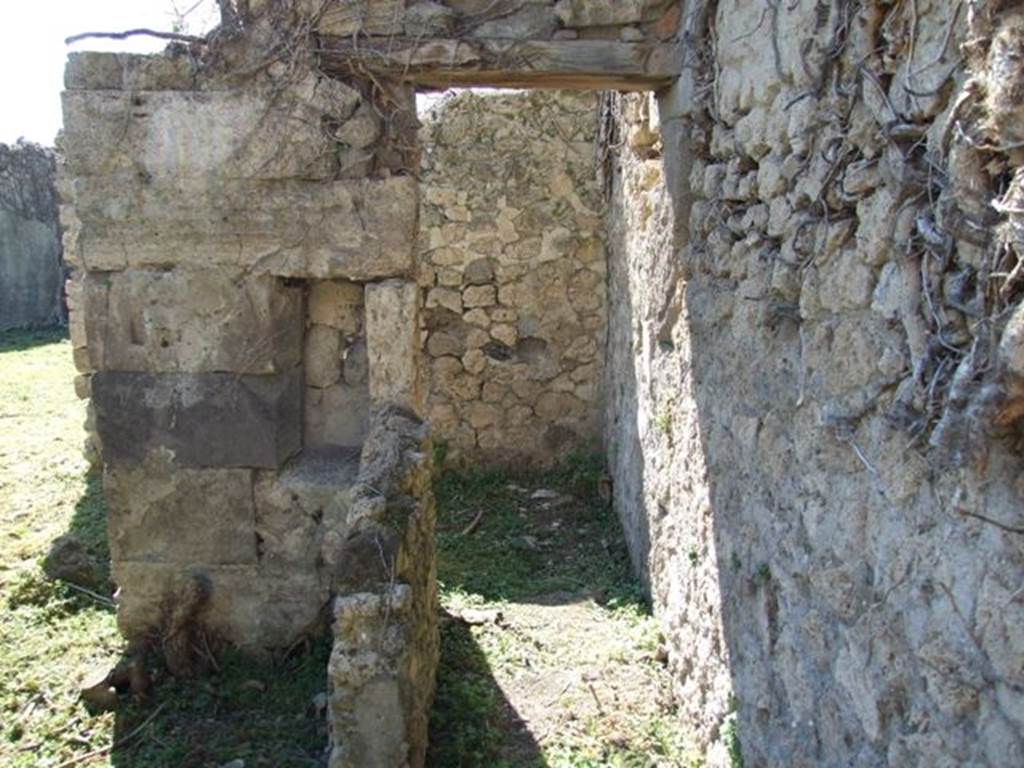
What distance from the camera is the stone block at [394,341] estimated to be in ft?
12.5

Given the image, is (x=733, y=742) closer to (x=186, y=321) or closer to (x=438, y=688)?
(x=438, y=688)

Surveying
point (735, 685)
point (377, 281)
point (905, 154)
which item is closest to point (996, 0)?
point (905, 154)

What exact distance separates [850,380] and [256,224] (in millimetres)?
2685

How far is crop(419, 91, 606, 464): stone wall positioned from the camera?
23.1ft

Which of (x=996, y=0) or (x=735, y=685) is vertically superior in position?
(x=996, y=0)

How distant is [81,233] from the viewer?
386 cm

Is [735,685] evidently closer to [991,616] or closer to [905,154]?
[991,616]

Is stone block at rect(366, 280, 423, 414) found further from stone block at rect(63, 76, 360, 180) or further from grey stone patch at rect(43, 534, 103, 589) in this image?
grey stone patch at rect(43, 534, 103, 589)

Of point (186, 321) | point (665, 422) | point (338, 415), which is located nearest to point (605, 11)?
point (665, 422)

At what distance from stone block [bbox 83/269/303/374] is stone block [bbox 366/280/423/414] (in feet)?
1.38

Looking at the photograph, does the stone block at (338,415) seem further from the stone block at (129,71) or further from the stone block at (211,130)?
the stone block at (129,71)

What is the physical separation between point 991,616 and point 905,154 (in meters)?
0.92

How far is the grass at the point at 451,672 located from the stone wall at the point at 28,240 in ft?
31.0

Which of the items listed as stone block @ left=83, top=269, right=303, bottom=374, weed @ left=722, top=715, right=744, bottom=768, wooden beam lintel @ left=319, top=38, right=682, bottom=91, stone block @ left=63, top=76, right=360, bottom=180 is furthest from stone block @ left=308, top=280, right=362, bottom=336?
weed @ left=722, top=715, right=744, bottom=768
